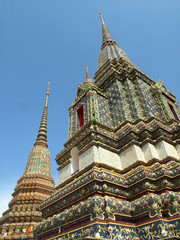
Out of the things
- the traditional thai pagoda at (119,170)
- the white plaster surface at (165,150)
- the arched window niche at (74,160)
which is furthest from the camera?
the arched window niche at (74,160)

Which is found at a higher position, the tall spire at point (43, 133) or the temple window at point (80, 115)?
the tall spire at point (43, 133)

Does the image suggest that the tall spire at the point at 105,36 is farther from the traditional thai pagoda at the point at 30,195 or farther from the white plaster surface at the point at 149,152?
the white plaster surface at the point at 149,152

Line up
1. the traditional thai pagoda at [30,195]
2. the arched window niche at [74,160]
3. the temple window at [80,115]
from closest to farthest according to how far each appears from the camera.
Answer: the arched window niche at [74,160] → the temple window at [80,115] → the traditional thai pagoda at [30,195]

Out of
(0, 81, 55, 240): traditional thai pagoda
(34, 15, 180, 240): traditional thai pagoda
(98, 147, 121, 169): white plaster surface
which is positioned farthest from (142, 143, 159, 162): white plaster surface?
(0, 81, 55, 240): traditional thai pagoda

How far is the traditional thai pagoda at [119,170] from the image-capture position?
5.35 meters

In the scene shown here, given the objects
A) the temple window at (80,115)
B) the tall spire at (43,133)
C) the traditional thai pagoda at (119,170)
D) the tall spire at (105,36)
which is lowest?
the traditional thai pagoda at (119,170)

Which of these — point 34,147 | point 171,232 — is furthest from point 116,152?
point 34,147

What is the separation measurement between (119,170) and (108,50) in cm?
1273

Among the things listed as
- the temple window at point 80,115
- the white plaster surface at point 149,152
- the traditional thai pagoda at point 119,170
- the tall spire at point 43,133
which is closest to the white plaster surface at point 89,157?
the traditional thai pagoda at point 119,170

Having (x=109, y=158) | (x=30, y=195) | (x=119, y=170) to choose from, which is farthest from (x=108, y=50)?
(x=30, y=195)

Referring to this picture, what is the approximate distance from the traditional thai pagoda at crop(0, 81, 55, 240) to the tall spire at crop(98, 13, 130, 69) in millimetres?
11337

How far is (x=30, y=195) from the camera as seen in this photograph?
53.9ft

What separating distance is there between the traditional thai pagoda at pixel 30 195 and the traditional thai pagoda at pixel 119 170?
7.37m

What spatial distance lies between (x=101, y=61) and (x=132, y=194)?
42.6 ft
